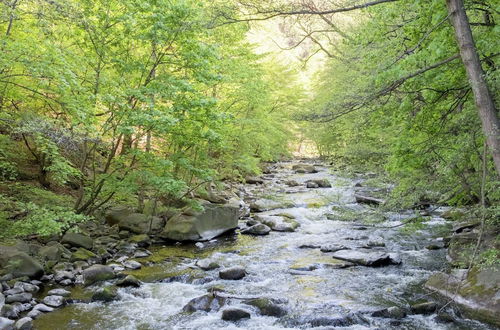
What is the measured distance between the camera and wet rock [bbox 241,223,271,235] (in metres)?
14.6

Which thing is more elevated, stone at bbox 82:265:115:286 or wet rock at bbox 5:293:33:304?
stone at bbox 82:265:115:286

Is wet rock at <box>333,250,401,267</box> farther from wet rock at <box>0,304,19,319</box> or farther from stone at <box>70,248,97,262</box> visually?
wet rock at <box>0,304,19,319</box>

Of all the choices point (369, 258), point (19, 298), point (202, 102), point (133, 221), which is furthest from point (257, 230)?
point (19, 298)

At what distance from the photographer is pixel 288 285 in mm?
9328

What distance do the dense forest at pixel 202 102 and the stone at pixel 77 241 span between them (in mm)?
81

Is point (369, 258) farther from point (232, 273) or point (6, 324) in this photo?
point (6, 324)

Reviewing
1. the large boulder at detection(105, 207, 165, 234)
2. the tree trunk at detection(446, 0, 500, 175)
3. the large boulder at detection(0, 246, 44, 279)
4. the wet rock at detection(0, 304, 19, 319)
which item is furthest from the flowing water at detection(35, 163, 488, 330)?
the tree trunk at detection(446, 0, 500, 175)

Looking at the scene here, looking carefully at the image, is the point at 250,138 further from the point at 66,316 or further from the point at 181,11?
the point at 66,316

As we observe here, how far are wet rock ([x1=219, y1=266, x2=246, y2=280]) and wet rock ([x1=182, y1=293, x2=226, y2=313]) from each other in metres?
1.45

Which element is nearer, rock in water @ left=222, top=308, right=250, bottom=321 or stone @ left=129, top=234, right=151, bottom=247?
rock in water @ left=222, top=308, right=250, bottom=321

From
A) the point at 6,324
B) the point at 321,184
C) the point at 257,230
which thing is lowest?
the point at 6,324

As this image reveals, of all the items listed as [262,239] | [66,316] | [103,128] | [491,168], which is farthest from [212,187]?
[491,168]

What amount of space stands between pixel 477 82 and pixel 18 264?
379 inches

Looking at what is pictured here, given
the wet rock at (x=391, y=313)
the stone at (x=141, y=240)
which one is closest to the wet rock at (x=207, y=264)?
the stone at (x=141, y=240)
